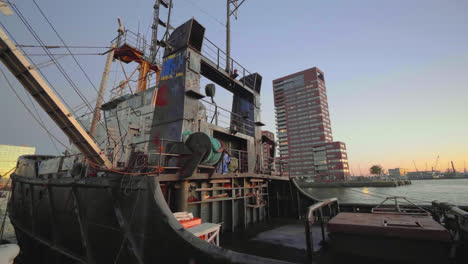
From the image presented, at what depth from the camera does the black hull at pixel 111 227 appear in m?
4.26

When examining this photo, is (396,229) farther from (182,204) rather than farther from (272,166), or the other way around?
(272,166)

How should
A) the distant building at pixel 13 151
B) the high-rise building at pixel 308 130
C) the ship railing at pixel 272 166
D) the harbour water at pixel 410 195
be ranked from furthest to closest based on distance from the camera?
the high-rise building at pixel 308 130, the distant building at pixel 13 151, the harbour water at pixel 410 195, the ship railing at pixel 272 166

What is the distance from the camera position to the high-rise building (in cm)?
13675

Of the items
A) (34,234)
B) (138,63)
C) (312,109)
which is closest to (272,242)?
(34,234)

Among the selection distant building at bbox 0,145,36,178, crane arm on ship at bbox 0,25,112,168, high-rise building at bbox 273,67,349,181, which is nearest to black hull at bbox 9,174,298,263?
crane arm on ship at bbox 0,25,112,168

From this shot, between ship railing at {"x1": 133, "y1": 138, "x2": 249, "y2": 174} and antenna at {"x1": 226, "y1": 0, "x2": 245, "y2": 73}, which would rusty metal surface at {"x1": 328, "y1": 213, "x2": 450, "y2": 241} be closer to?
ship railing at {"x1": 133, "y1": 138, "x2": 249, "y2": 174}

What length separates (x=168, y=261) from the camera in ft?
14.4

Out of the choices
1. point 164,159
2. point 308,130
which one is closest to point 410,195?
point 164,159

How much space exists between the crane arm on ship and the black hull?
1210 millimetres

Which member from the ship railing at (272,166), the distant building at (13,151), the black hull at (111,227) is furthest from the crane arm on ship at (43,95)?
the distant building at (13,151)

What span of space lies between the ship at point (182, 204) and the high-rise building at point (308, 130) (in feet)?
454

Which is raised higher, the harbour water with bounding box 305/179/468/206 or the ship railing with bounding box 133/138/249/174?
the ship railing with bounding box 133/138/249/174

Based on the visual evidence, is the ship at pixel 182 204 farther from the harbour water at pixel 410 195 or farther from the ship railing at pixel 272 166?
the harbour water at pixel 410 195

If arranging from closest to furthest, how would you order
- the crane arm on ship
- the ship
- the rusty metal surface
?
1. the rusty metal surface
2. the ship
3. the crane arm on ship
